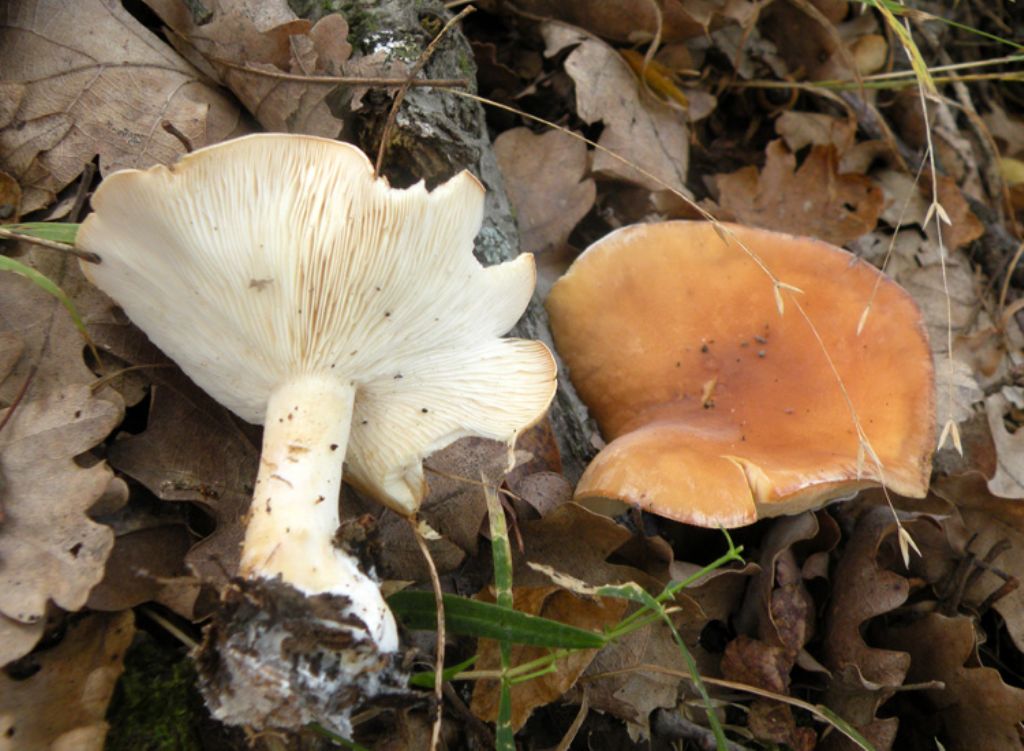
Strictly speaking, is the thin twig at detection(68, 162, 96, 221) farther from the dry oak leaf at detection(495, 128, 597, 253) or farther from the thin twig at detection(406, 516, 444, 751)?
the dry oak leaf at detection(495, 128, 597, 253)

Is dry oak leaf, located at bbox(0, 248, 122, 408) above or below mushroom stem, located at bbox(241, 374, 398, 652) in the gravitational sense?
above

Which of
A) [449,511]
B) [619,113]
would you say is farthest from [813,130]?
[449,511]

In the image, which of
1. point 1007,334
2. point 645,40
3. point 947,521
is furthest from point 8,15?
point 1007,334

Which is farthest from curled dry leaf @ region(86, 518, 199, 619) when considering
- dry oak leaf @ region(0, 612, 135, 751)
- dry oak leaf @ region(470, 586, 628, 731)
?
dry oak leaf @ region(470, 586, 628, 731)

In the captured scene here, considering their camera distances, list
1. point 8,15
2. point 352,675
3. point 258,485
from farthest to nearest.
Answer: point 8,15 < point 258,485 < point 352,675

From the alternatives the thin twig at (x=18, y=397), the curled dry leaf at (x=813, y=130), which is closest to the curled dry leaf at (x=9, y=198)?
the thin twig at (x=18, y=397)

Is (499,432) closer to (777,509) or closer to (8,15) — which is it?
(777,509)

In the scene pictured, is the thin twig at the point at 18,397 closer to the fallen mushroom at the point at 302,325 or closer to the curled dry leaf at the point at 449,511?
the fallen mushroom at the point at 302,325
